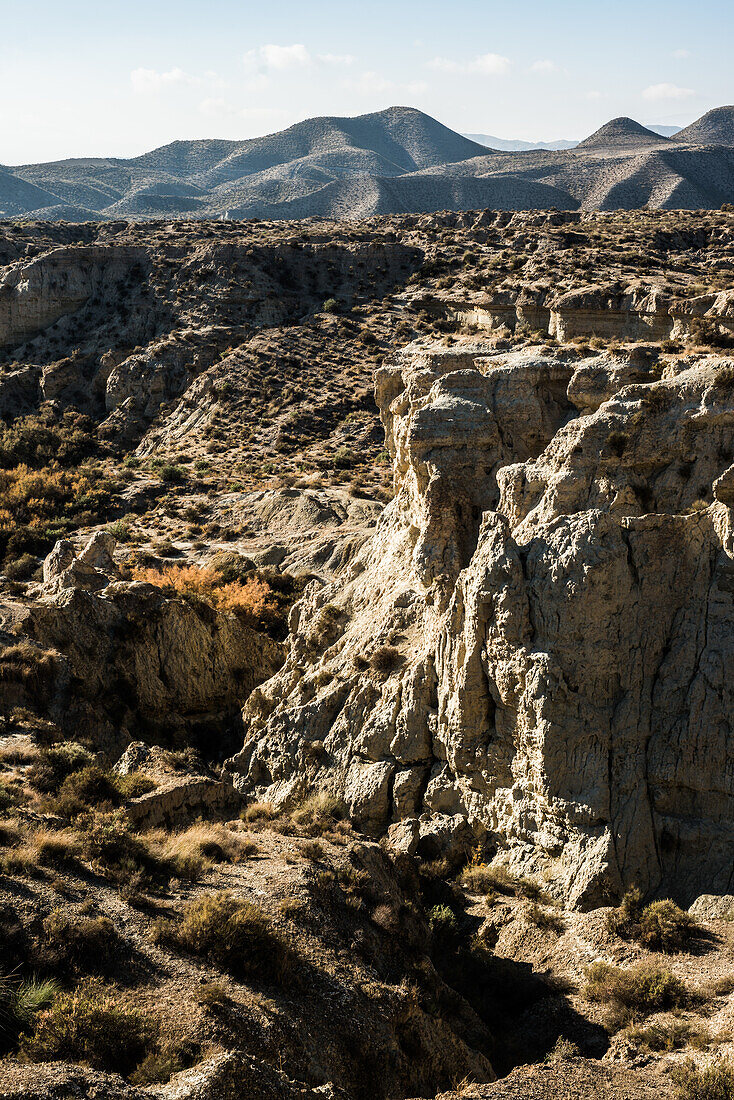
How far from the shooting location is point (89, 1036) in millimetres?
9219

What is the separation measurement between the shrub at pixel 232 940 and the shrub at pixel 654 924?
5912mm

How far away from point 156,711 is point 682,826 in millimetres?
16825

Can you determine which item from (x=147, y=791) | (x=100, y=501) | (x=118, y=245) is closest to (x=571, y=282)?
(x=100, y=501)

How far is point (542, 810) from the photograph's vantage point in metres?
16.3

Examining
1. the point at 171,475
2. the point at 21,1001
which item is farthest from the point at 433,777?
the point at 171,475

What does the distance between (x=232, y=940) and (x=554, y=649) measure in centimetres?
827

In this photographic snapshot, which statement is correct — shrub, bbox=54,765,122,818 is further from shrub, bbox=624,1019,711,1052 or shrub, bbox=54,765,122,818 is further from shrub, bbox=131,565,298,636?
shrub, bbox=131,565,298,636

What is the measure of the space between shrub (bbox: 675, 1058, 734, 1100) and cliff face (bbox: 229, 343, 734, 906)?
13.9 feet

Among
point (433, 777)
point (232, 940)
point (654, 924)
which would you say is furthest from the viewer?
point (433, 777)

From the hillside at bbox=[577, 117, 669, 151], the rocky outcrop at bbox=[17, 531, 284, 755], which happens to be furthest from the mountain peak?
the rocky outcrop at bbox=[17, 531, 284, 755]

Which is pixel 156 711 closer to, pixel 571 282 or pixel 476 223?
pixel 571 282

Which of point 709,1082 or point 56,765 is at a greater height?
point 56,765

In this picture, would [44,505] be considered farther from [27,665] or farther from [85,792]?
[85,792]

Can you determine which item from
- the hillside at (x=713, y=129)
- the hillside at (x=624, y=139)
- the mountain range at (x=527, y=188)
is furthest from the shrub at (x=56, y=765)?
the hillside at (x=713, y=129)
